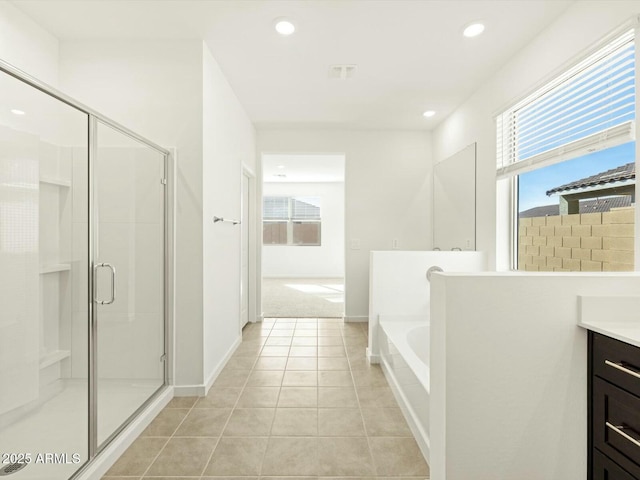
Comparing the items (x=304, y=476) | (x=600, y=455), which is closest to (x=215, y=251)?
(x=304, y=476)

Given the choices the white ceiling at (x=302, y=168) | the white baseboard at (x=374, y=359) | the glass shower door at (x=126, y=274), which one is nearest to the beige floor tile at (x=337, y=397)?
the white baseboard at (x=374, y=359)

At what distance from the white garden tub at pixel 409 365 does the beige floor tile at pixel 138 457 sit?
1.41 meters

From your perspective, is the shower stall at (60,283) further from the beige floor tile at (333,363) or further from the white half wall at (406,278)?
the white half wall at (406,278)

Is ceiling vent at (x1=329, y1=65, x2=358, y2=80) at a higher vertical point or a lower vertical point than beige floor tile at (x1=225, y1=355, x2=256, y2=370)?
higher

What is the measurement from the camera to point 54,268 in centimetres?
169

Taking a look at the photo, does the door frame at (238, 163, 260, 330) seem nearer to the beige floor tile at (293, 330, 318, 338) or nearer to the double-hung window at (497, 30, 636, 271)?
the beige floor tile at (293, 330, 318, 338)

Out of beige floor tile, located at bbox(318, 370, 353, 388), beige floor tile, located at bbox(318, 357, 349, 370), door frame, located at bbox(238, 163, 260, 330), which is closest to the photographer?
beige floor tile, located at bbox(318, 370, 353, 388)

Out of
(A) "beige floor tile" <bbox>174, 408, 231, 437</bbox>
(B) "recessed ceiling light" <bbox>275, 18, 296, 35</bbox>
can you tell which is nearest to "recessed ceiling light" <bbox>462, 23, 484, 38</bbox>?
(B) "recessed ceiling light" <bbox>275, 18, 296, 35</bbox>

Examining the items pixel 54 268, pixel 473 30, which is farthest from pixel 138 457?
pixel 473 30

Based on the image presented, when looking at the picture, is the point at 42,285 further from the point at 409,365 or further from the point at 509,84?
the point at 509,84

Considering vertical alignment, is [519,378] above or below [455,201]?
below

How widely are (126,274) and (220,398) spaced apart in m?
1.08

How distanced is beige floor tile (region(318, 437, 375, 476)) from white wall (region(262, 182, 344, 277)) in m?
6.88

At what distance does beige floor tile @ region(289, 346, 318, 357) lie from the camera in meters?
3.23
